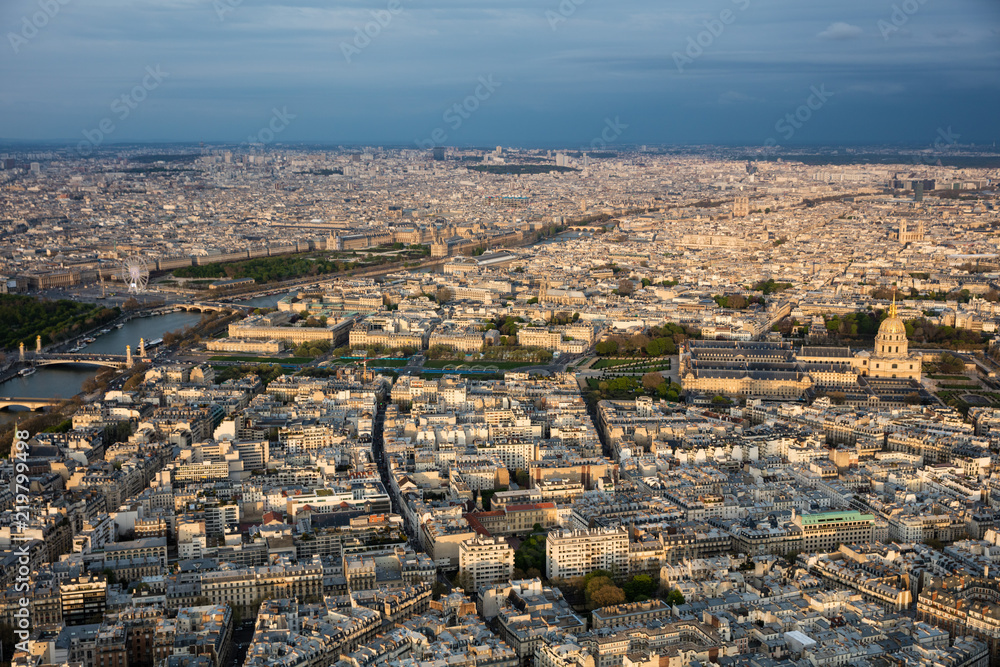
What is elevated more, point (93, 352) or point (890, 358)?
point (93, 352)

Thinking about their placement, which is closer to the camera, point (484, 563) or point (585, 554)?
A: point (484, 563)

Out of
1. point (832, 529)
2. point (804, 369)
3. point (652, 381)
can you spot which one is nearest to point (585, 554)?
point (832, 529)

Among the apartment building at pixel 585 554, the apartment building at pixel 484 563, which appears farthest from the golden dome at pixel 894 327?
the apartment building at pixel 484 563

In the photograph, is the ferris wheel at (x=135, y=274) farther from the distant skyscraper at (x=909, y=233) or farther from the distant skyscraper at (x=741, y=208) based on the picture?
the distant skyscraper at (x=741, y=208)

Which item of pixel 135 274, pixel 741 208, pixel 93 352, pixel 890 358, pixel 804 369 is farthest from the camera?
pixel 741 208

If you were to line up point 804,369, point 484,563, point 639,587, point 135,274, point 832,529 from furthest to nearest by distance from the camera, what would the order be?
point 135,274, point 804,369, point 832,529, point 484,563, point 639,587

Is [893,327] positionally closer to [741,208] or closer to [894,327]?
[894,327]

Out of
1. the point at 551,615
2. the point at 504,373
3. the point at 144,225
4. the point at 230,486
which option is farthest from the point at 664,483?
the point at 144,225
